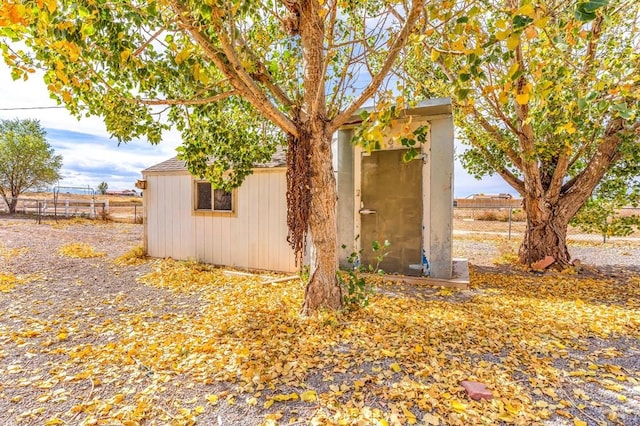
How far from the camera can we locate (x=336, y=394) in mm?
2111

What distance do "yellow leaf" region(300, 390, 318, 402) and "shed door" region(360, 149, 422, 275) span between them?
139 inches

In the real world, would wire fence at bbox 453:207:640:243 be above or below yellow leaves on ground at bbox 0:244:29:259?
above

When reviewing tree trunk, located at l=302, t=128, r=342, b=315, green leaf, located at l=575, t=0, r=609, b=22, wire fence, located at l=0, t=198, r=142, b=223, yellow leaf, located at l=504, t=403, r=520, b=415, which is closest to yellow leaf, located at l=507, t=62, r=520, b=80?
green leaf, located at l=575, t=0, r=609, b=22

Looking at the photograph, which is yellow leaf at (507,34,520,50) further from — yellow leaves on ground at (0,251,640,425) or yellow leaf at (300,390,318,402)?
yellow leaf at (300,390,318,402)

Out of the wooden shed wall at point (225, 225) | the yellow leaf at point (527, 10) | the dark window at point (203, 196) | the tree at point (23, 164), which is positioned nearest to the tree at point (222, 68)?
the yellow leaf at point (527, 10)

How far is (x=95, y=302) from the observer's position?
4.18 meters

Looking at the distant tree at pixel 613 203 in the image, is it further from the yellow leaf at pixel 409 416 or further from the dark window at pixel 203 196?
the dark window at pixel 203 196

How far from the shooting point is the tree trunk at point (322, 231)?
3.33 m

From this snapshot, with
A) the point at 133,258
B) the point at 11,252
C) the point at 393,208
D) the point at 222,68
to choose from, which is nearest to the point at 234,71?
the point at 222,68

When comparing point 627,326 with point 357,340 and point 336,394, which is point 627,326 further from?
point 336,394

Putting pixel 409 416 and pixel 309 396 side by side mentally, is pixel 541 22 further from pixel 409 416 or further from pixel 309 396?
pixel 309 396

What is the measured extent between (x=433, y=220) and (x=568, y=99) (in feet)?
7.61

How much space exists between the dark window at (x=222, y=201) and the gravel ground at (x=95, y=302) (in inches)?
74.0

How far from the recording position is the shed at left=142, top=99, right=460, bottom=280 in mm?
5047
